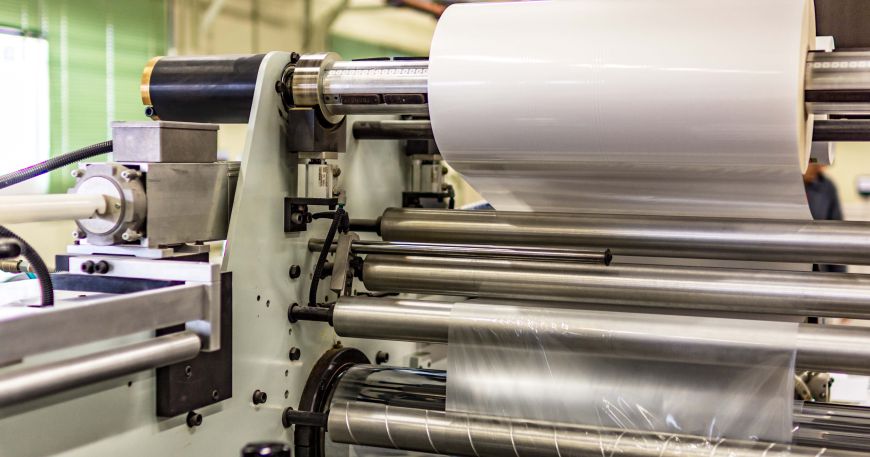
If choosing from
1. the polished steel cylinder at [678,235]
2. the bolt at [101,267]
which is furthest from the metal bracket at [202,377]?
the polished steel cylinder at [678,235]

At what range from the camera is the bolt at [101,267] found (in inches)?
46.9

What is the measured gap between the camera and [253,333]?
1.40 metres

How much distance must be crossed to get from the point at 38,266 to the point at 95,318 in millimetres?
85

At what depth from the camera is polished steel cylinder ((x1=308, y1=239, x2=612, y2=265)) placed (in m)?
1.40

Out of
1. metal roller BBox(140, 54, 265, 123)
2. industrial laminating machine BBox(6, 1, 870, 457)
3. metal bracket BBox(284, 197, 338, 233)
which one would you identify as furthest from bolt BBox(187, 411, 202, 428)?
metal roller BBox(140, 54, 265, 123)

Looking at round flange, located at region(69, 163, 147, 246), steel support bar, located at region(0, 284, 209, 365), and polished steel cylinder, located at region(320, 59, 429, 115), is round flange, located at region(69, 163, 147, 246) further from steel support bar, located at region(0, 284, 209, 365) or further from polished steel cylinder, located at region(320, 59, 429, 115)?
polished steel cylinder, located at region(320, 59, 429, 115)

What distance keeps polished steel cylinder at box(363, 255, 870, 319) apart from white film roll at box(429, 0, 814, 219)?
0.41ft

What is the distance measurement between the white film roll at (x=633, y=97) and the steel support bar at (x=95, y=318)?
0.45 metres

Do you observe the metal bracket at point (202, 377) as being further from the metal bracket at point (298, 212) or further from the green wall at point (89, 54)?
the green wall at point (89, 54)

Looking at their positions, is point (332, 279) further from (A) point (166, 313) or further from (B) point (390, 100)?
(A) point (166, 313)

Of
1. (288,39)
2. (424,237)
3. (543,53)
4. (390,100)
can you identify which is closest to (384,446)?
(424,237)

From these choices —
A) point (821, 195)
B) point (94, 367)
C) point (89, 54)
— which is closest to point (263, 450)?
point (94, 367)

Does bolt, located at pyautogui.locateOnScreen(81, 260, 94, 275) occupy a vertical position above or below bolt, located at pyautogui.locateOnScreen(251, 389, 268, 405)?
above

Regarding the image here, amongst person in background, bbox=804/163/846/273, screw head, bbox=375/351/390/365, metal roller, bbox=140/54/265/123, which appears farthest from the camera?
person in background, bbox=804/163/846/273
